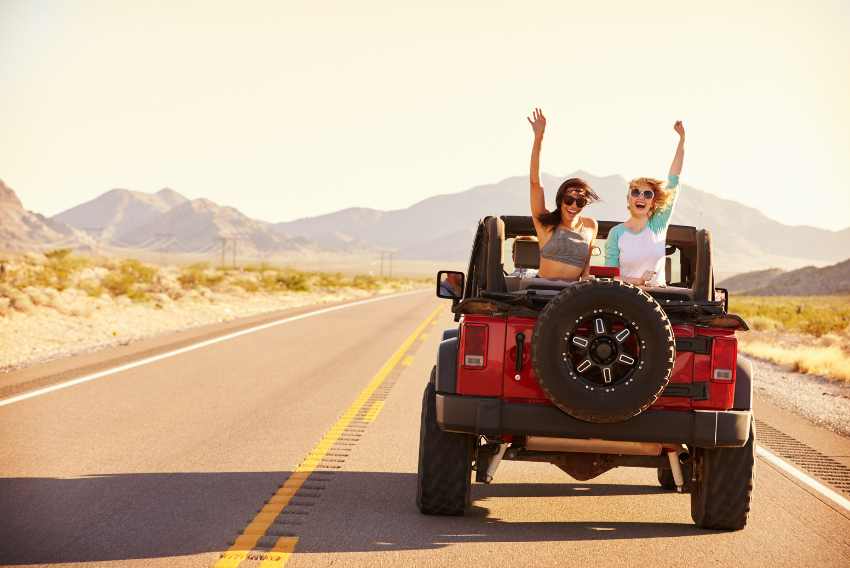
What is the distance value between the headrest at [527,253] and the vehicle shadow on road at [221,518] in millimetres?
1735

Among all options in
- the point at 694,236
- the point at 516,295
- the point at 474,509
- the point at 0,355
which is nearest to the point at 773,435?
the point at 694,236

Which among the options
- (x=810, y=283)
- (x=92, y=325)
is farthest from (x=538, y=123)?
(x=810, y=283)

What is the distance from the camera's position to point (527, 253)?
779cm

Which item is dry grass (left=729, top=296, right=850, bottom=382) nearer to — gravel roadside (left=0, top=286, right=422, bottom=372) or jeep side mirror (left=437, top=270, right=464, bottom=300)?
jeep side mirror (left=437, top=270, right=464, bottom=300)

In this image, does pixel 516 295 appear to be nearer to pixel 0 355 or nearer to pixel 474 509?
pixel 474 509

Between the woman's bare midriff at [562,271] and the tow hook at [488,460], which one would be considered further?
the woman's bare midriff at [562,271]

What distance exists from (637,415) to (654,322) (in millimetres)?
605

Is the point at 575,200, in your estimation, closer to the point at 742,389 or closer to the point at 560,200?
the point at 560,200

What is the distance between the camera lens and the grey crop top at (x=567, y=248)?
6.40m

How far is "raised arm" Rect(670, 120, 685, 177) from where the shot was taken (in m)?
6.91

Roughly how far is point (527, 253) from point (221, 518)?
3.17 meters

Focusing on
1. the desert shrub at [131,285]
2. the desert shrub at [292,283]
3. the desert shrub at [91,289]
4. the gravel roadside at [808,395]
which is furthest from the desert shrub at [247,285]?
the gravel roadside at [808,395]

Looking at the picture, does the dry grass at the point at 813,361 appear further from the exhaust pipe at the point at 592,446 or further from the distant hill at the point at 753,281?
the distant hill at the point at 753,281

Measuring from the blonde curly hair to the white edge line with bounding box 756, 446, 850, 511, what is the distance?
8.47ft
